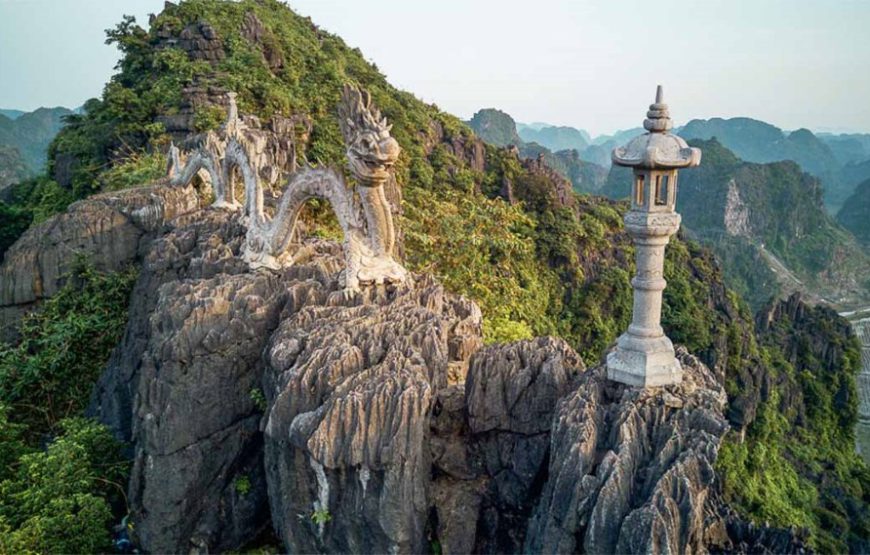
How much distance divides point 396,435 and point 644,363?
146 centimetres

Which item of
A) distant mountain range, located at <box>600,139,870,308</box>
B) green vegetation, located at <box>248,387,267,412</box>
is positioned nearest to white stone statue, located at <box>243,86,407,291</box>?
green vegetation, located at <box>248,387,267,412</box>

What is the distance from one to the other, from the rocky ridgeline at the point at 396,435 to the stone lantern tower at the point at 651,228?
0.44 ft

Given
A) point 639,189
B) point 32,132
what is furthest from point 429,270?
point 32,132

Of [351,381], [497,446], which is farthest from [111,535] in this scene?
[497,446]

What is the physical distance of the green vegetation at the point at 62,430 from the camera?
5301 millimetres

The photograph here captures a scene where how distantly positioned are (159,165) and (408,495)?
13581 mm

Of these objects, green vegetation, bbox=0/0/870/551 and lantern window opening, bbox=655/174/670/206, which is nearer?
lantern window opening, bbox=655/174/670/206

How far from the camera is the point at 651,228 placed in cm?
384

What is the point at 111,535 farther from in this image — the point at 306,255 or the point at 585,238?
the point at 585,238

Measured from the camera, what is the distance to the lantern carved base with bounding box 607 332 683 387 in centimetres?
375

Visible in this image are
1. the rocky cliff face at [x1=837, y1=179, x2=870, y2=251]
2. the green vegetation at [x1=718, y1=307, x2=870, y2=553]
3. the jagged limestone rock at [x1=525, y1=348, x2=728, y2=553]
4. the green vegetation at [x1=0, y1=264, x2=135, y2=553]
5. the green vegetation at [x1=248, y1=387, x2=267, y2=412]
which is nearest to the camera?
the jagged limestone rock at [x1=525, y1=348, x2=728, y2=553]

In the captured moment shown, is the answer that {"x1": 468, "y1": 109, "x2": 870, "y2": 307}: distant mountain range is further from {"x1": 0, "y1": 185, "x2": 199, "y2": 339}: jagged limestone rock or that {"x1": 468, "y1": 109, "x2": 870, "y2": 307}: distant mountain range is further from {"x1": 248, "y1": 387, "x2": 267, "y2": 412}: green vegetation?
{"x1": 248, "y1": 387, "x2": 267, "y2": 412}: green vegetation

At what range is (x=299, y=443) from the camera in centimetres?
389

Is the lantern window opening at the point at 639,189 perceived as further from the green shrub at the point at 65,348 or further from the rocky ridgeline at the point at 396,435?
the green shrub at the point at 65,348
